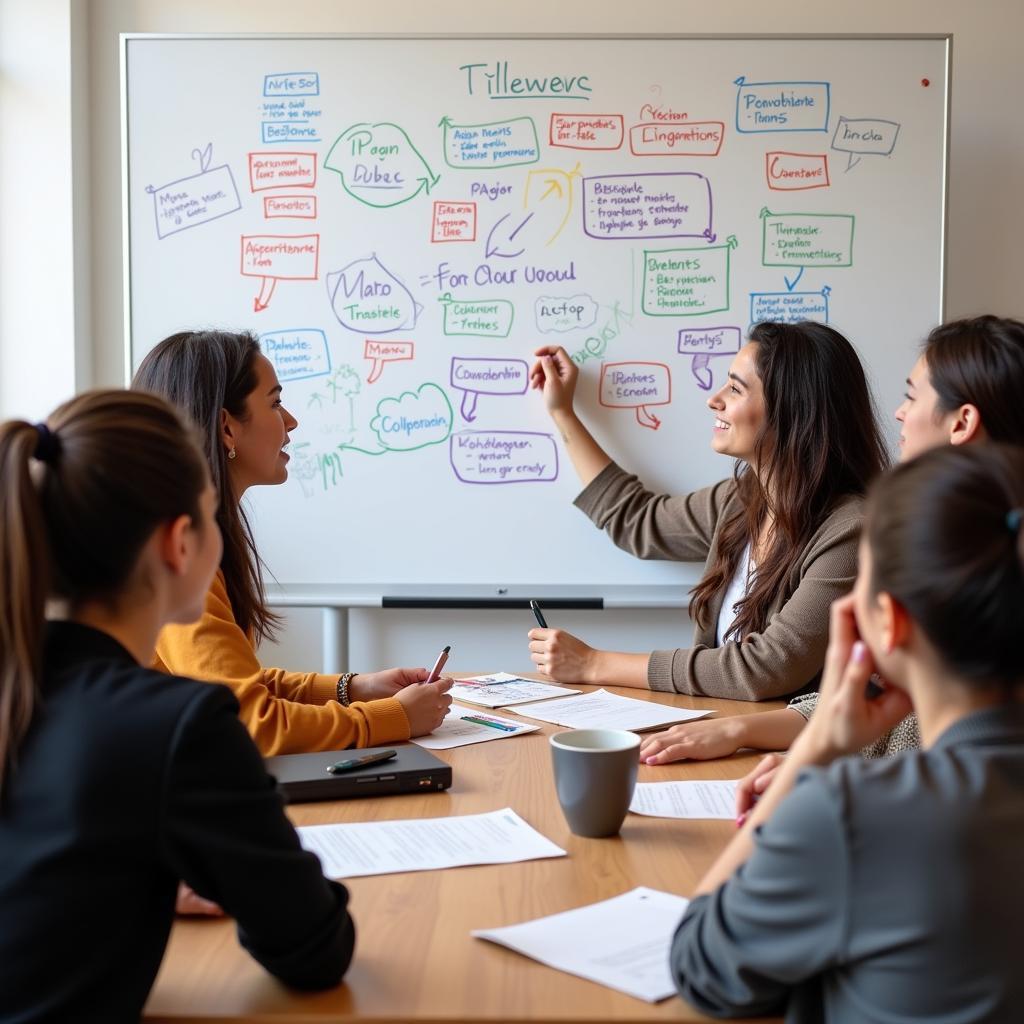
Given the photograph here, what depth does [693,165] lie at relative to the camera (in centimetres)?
266

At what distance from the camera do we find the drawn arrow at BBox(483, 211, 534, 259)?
269 cm

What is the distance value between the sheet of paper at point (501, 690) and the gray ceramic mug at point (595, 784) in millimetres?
620

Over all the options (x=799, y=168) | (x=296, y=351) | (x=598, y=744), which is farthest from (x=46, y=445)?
(x=799, y=168)

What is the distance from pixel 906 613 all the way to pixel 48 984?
68 centimetres

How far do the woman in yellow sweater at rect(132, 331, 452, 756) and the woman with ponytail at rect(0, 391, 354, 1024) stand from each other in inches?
22.5

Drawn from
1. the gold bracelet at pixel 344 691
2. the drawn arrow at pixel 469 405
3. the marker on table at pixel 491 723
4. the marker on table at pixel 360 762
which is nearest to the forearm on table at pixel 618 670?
the marker on table at pixel 491 723

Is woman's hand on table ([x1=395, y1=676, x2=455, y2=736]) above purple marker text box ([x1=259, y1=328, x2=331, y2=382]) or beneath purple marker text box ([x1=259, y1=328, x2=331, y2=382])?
beneath

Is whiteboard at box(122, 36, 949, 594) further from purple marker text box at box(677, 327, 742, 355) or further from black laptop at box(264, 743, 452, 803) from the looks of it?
black laptop at box(264, 743, 452, 803)

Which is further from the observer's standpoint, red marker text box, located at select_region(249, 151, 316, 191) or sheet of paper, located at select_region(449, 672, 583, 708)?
red marker text box, located at select_region(249, 151, 316, 191)

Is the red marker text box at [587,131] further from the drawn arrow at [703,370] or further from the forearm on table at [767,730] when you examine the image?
the forearm on table at [767,730]

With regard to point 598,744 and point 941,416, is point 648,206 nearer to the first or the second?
point 941,416

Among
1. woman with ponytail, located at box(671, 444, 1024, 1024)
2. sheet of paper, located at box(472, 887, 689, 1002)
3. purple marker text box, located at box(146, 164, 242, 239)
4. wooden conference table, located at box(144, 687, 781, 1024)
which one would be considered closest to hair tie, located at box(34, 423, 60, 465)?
wooden conference table, located at box(144, 687, 781, 1024)

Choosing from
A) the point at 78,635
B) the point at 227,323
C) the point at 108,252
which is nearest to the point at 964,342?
the point at 78,635

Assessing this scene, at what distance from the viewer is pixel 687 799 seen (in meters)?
1.32
